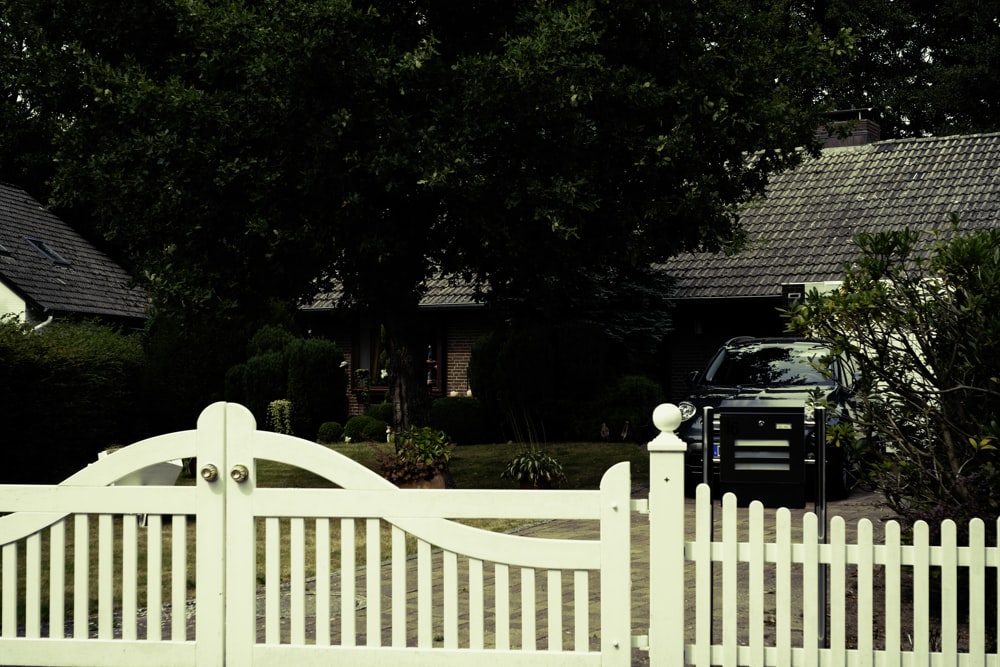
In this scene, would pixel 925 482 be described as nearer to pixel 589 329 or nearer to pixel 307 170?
pixel 307 170

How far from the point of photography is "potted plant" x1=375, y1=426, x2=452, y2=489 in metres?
12.7

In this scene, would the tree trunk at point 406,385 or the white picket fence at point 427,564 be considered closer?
the white picket fence at point 427,564

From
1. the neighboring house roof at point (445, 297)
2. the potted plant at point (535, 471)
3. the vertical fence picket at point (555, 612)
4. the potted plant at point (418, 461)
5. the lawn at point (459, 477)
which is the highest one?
the neighboring house roof at point (445, 297)

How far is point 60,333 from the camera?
14.6 meters

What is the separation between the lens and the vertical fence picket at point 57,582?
4.73 meters

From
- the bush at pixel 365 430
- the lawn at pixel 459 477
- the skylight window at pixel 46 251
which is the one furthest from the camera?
the skylight window at pixel 46 251

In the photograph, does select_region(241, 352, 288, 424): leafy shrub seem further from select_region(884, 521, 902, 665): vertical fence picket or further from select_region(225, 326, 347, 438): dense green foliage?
select_region(884, 521, 902, 665): vertical fence picket

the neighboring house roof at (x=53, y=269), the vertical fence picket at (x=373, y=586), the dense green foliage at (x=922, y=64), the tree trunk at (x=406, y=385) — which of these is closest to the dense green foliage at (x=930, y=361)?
the vertical fence picket at (x=373, y=586)

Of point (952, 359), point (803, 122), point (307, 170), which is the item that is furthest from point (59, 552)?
point (803, 122)

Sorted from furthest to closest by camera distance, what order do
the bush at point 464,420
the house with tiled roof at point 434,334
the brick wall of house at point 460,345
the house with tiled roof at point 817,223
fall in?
the brick wall of house at point 460,345 → the house with tiled roof at point 434,334 → the house with tiled roof at point 817,223 → the bush at point 464,420

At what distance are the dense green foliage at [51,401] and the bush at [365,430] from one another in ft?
26.4

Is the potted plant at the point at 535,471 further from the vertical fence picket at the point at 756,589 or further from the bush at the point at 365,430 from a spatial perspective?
the vertical fence picket at the point at 756,589

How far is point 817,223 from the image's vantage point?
23.8 m

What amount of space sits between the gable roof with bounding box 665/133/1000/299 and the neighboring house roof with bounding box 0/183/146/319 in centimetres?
1368
